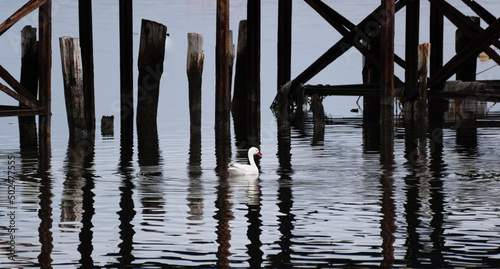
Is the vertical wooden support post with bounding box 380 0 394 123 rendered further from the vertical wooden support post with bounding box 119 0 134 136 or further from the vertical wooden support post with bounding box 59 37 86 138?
the vertical wooden support post with bounding box 59 37 86 138

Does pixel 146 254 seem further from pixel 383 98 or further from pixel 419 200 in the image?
pixel 383 98

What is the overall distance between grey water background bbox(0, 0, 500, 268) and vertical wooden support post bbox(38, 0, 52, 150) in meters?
0.38

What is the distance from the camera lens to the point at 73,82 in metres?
17.5

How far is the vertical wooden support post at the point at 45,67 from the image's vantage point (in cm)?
1622

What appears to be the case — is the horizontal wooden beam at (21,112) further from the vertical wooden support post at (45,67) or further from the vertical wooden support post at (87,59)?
the vertical wooden support post at (87,59)

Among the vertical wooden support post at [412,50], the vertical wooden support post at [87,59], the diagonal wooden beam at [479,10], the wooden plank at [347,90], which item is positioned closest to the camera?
the vertical wooden support post at [87,59]

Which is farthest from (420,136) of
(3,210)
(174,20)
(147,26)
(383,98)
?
(174,20)

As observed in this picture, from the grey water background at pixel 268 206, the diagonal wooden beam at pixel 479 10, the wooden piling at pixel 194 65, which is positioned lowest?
the grey water background at pixel 268 206

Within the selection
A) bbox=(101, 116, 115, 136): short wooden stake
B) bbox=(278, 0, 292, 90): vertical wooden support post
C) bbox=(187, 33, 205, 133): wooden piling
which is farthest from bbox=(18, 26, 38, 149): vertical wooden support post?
bbox=(278, 0, 292, 90): vertical wooden support post

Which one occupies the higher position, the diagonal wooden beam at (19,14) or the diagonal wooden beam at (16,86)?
the diagonal wooden beam at (19,14)

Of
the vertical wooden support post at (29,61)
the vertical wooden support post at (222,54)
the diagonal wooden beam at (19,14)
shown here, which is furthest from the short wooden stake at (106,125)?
the diagonal wooden beam at (19,14)

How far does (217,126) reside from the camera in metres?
17.7

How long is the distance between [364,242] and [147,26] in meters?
10.8

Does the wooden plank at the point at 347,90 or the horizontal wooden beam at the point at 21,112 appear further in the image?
the wooden plank at the point at 347,90
